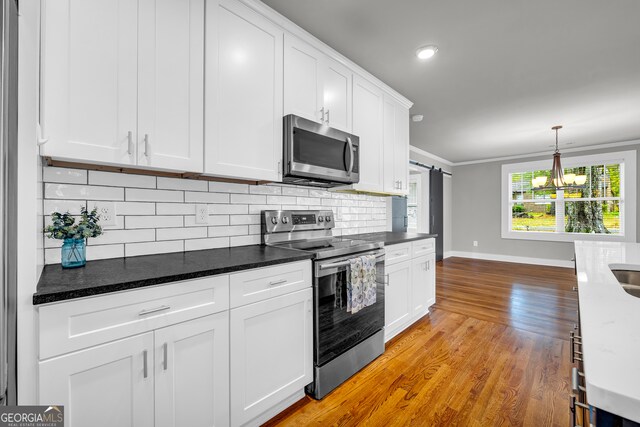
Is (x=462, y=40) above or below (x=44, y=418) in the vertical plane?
above

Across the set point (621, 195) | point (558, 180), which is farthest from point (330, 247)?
point (621, 195)

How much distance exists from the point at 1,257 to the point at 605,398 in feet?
4.49

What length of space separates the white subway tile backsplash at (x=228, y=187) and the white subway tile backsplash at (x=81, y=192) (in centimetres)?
51

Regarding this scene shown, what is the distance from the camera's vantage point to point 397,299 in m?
2.53

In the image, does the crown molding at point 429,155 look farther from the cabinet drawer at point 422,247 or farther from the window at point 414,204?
the cabinet drawer at point 422,247

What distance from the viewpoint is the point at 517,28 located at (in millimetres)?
2041

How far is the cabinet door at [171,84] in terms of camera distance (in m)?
1.37

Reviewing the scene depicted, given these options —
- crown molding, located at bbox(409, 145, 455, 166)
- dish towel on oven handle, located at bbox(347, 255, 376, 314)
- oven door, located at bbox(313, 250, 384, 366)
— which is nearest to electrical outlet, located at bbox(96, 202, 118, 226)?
oven door, located at bbox(313, 250, 384, 366)

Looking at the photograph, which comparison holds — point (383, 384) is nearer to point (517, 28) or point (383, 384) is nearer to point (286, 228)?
point (286, 228)

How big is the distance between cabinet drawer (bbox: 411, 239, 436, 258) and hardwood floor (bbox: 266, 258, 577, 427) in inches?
28.3

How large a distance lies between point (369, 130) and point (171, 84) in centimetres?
176

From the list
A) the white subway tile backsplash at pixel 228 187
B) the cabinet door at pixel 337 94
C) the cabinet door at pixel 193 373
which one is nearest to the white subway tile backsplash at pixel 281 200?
the white subway tile backsplash at pixel 228 187

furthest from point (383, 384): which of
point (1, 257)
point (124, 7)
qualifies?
point (124, 7)

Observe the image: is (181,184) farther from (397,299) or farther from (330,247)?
(397,299)
